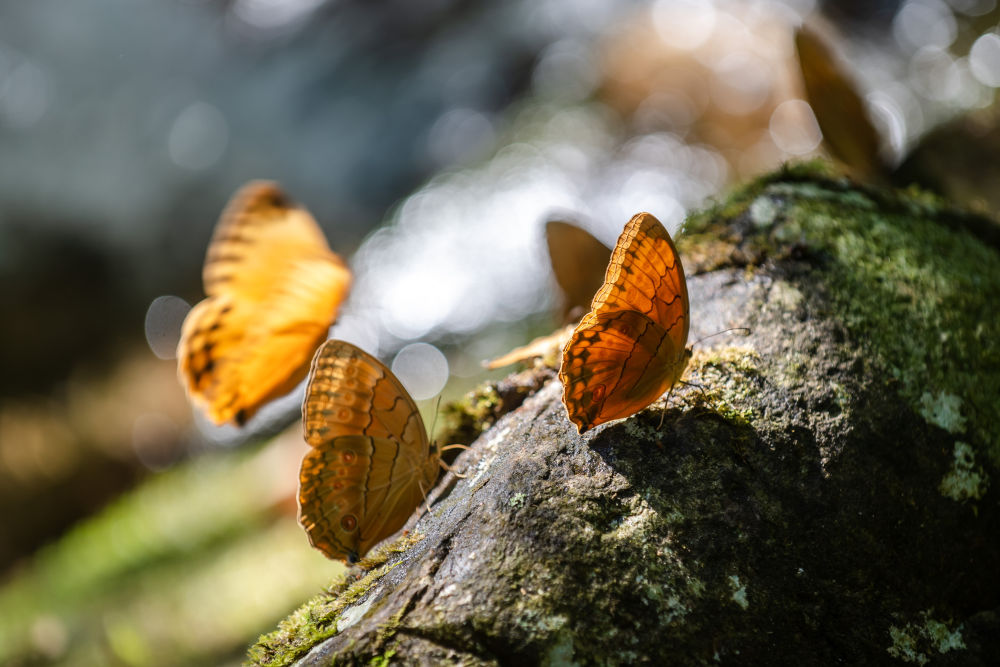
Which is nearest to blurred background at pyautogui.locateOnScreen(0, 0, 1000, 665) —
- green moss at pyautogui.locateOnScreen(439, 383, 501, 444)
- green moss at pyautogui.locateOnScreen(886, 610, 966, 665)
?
green moss at pyautogui.locateOnScreen(439, 383, 501, 444)

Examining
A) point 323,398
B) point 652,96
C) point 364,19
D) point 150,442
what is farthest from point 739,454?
point 364,19

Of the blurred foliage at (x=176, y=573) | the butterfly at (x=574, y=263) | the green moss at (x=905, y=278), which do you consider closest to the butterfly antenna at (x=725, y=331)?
the green moss at (x=905, y=278)

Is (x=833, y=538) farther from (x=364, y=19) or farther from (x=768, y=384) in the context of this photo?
(x=364, y=19)

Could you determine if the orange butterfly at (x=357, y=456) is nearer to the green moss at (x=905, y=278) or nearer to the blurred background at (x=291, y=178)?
the green moss at (x=905, y=278)

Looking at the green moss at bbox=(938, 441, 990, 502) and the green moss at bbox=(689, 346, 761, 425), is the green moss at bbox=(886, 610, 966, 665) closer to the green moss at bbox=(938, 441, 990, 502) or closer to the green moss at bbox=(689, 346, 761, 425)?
the green moss at bbox=(938, 441, 990, 502)

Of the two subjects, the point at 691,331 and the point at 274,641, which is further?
the point at 691,331

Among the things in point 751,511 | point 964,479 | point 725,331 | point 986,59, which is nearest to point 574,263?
point 725,331

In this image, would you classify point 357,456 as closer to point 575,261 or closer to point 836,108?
point 575,261
